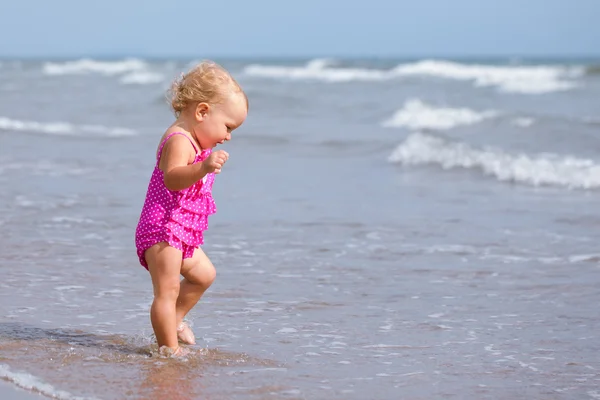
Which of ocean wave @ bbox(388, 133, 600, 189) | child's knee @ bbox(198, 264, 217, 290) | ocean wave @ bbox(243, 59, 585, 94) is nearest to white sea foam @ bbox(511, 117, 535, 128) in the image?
ocean wave @ bbox(388, 133, 600, 189)

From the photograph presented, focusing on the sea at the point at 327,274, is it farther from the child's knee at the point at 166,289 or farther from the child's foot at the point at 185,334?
the child's knee at the point at 166,289

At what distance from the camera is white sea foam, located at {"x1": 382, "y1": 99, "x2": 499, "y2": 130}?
1650 centimetres

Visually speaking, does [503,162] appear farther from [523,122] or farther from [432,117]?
[432,117]

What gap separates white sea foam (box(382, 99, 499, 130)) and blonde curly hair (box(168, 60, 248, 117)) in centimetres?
1253

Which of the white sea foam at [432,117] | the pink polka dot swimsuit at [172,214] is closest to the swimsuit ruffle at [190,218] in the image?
the pink polka dot swimsuit at [172,214]

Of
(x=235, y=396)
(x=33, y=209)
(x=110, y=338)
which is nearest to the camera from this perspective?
(x=235, y=396)

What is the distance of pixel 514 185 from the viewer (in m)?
9.26

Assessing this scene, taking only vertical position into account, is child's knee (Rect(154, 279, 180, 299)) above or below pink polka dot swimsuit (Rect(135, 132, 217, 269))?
below

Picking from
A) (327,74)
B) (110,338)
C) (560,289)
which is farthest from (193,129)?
(327,74)

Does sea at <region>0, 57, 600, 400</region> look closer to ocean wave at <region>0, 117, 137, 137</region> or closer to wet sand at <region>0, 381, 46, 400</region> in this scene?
wet sand at <region>0, 381, 46, 400</region>

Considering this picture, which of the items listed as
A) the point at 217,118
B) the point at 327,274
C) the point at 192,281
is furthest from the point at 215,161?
the point at 327,274

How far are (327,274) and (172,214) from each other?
1.86m

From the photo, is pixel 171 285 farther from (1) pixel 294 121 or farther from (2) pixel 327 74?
(2) pixel 327 74

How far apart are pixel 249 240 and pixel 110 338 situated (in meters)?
2.31
